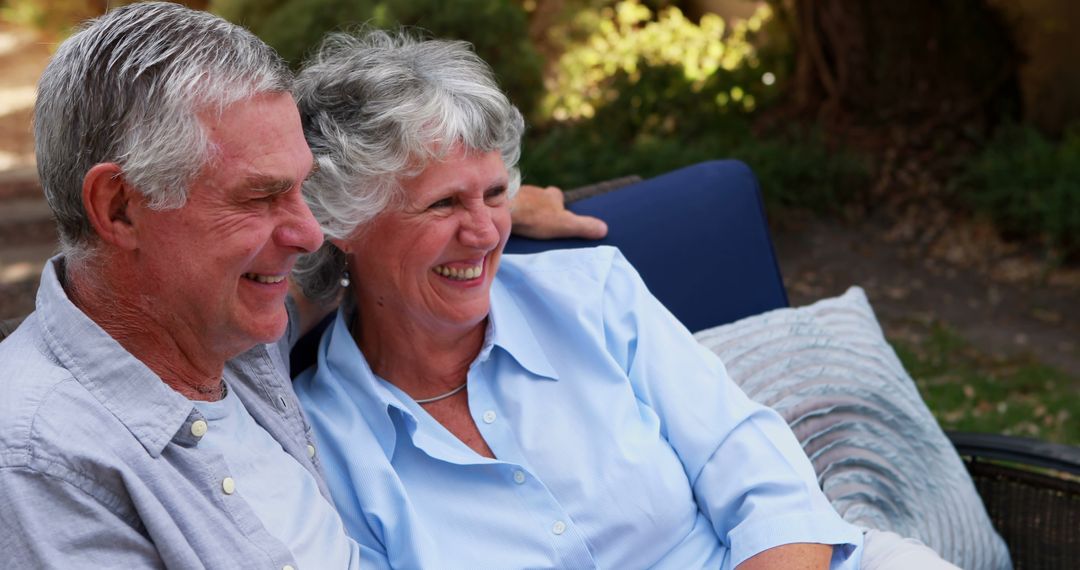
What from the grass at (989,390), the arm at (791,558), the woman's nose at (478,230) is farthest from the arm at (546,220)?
the grass at (989,390)

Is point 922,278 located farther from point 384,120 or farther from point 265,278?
point 265,278

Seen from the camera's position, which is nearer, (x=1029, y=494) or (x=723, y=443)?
(x=723, y=443)

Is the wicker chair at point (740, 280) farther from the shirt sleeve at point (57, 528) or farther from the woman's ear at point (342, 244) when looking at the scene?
the shirt sleeve at point (57, 528)

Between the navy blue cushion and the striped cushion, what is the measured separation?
112 millimetres

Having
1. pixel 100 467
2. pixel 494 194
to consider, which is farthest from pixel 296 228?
pixel 494 194

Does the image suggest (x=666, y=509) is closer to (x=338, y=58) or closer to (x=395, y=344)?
(x=395, y=344)

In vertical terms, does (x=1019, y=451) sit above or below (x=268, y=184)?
below

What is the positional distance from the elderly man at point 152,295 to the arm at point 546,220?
2.89ft

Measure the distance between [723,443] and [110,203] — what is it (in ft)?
3.70

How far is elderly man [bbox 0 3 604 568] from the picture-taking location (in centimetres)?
139

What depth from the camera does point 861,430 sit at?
8.13ft

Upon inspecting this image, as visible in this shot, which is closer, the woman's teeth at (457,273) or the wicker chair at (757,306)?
the woman's teeth at (457,273)

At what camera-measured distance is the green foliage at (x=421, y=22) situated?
600cm

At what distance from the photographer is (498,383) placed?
215cm
